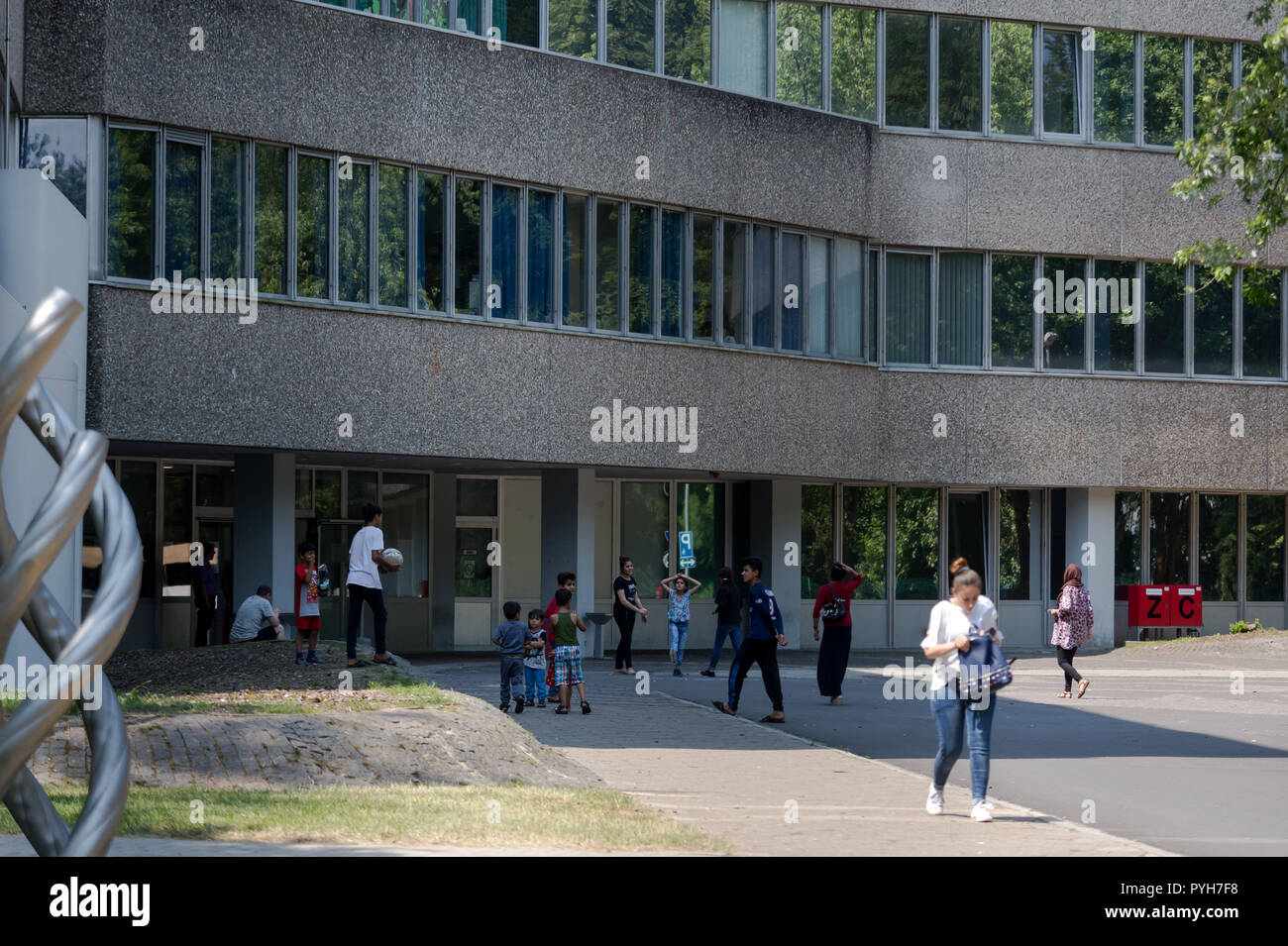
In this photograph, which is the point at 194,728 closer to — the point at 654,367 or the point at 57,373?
the point at 57,373

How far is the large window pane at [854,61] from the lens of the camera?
31562mm

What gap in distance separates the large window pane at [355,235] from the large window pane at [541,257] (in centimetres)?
306

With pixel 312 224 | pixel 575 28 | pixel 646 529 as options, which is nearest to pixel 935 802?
pixel 312 224

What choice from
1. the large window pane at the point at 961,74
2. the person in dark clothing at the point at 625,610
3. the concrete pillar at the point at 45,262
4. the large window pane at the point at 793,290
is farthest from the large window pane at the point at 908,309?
the concrete pillar at the point at 45,262

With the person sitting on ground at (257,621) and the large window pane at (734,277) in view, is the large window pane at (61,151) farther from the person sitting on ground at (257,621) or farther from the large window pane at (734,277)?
the large window pane at (734,277)

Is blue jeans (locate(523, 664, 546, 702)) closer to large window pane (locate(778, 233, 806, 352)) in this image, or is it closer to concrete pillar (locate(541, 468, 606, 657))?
concrete pillar (locate(541, 468, 606, 657))

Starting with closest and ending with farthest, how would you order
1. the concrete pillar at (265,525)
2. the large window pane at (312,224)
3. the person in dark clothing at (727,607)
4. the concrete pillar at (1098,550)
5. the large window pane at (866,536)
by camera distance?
the person in dark clothing at (727,607), the large window pane at (312,224), the concrete pillar at (265,525), the concrete pillar at (1098,550), the large window pane at (866,536)

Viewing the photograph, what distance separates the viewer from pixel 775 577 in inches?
1243

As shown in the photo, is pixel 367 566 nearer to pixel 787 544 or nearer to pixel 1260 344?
pixel 787 544

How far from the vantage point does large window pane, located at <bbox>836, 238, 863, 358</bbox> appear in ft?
102

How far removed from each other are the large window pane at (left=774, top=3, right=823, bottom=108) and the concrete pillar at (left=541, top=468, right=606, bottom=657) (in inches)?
340

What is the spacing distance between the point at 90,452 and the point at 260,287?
70.8 ft

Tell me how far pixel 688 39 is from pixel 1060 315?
10.00 meters
